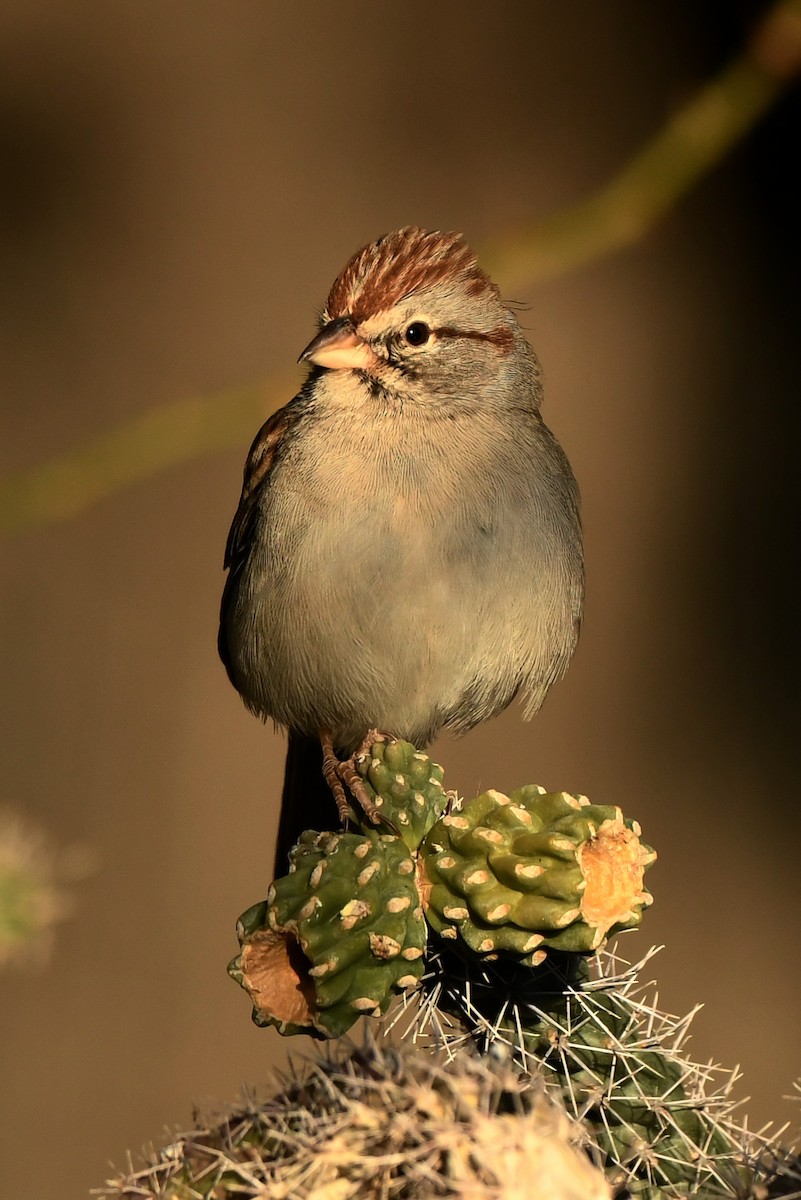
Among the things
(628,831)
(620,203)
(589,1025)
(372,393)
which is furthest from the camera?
(372,393)

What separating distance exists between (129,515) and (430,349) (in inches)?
55.9

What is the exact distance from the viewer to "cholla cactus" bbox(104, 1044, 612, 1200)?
942 mm

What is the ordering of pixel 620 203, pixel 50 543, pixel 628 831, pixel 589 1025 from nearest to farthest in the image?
pixel 628 831
pixel 589 1025
pixel 620 203
pixel 50 543

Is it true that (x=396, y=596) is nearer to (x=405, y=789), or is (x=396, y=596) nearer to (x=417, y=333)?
(x=417, y=333)

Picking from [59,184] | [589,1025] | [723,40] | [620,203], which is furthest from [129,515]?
[589,1025]

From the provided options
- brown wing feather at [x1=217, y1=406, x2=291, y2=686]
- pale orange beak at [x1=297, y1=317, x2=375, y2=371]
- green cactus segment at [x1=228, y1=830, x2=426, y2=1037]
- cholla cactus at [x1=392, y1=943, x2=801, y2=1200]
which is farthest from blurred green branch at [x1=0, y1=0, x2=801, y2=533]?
cholla cactus at [x1=392, y1=943, x2=801, y2=1200]

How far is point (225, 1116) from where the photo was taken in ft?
4.02

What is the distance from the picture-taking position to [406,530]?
250 cm

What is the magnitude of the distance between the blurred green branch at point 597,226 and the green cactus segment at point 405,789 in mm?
853

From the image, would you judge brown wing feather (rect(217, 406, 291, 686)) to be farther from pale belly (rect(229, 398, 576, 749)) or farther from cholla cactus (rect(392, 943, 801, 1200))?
cholla cactus (rect(392, 943, 801, 1200))

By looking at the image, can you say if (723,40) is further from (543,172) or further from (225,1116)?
(225,1116)

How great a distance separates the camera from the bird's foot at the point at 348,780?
1.66 metres

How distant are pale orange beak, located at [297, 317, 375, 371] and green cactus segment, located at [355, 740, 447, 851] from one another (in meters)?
1.04

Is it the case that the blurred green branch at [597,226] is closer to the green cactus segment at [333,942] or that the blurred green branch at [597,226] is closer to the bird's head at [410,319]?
the bird's head at [410,319]
